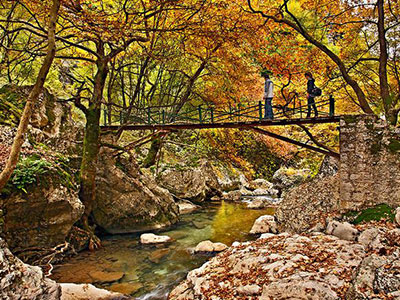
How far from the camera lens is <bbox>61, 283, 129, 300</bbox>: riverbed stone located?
15.9 feet

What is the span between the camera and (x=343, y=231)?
5.93 m

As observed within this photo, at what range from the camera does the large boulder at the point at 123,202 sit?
1005 centimetres

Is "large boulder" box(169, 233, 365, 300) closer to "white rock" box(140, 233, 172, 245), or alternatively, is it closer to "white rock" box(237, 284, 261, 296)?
"white rock" box(237, 284, 261, 296)

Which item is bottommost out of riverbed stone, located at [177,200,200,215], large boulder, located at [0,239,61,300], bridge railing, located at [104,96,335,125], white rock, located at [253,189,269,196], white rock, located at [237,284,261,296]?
white rock, located at [253,189,269,196]

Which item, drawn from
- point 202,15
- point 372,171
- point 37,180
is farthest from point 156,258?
Answer: point 202,15

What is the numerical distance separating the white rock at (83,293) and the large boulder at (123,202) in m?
4.93

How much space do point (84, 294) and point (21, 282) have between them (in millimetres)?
1202

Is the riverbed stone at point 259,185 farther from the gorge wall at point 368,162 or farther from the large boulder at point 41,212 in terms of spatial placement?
the large boulder at point 41,212

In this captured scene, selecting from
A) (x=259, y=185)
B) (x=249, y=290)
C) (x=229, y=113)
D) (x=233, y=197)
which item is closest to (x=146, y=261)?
(x=249, y=290)

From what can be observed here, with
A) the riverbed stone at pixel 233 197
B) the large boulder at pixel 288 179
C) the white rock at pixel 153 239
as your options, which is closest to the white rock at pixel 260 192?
the large boulder at pixel 288 179

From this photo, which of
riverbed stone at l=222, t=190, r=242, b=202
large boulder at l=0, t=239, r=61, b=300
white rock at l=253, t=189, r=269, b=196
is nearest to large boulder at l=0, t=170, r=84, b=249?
large boulder at l=0, t=239, r=61, b=300

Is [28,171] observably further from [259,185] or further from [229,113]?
[259,185]

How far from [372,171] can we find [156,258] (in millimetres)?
6359

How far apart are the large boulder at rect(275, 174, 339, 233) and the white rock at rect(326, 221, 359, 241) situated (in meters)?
0.54
